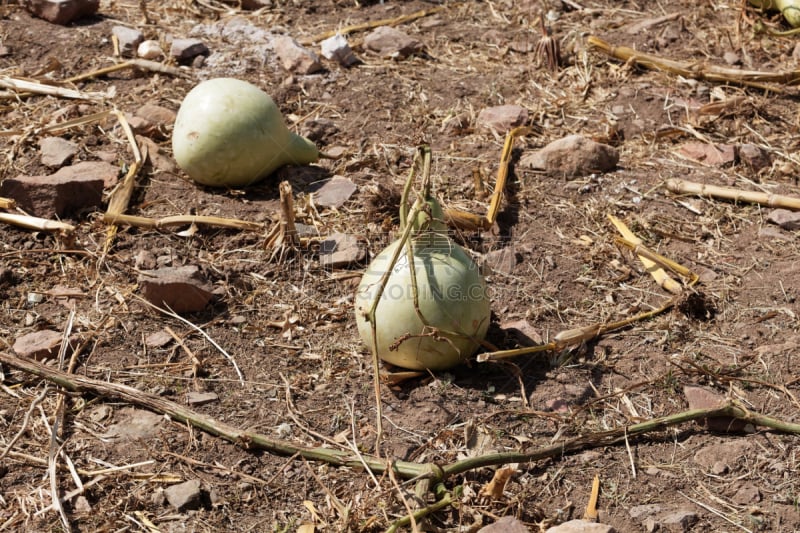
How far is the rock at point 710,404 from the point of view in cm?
343

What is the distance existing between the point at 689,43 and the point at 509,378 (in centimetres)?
356

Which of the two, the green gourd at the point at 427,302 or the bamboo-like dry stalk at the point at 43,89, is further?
the bamboo-like dry stalk at the point at 43,89

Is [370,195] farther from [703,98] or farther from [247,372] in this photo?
[703,98]

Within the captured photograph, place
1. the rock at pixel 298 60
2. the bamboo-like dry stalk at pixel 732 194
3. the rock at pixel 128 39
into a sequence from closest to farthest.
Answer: the bamboo-like dry stalk at pixel 732 194, the rock at pixel 298 60, the rock at pixel 128 39

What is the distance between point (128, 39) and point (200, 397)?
3.33m

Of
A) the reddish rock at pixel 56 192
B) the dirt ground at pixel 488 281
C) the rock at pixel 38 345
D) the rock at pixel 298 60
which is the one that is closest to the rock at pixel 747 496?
the dirt ground at pixel 488 281

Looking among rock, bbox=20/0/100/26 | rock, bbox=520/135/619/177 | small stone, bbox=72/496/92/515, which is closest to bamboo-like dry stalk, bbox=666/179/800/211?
rock, bbox=520/135/619/177

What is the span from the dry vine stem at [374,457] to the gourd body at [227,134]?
1388 millimetres

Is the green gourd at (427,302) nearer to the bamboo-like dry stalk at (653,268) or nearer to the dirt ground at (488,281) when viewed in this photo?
the dirt ground at (488,281)

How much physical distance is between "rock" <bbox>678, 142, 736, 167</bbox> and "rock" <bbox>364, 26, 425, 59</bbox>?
1.90 metres

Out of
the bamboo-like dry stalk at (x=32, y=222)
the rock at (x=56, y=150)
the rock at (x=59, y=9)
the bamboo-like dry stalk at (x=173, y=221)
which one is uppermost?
the rock at (x=59, y=9)

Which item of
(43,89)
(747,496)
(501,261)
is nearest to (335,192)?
(501,261)

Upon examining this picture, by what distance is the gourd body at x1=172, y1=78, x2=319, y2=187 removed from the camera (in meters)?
4.52

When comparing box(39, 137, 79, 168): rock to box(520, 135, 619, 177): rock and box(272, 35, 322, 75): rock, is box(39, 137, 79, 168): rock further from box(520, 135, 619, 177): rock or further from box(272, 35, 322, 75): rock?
box(520, 135, 619, 177): rock
